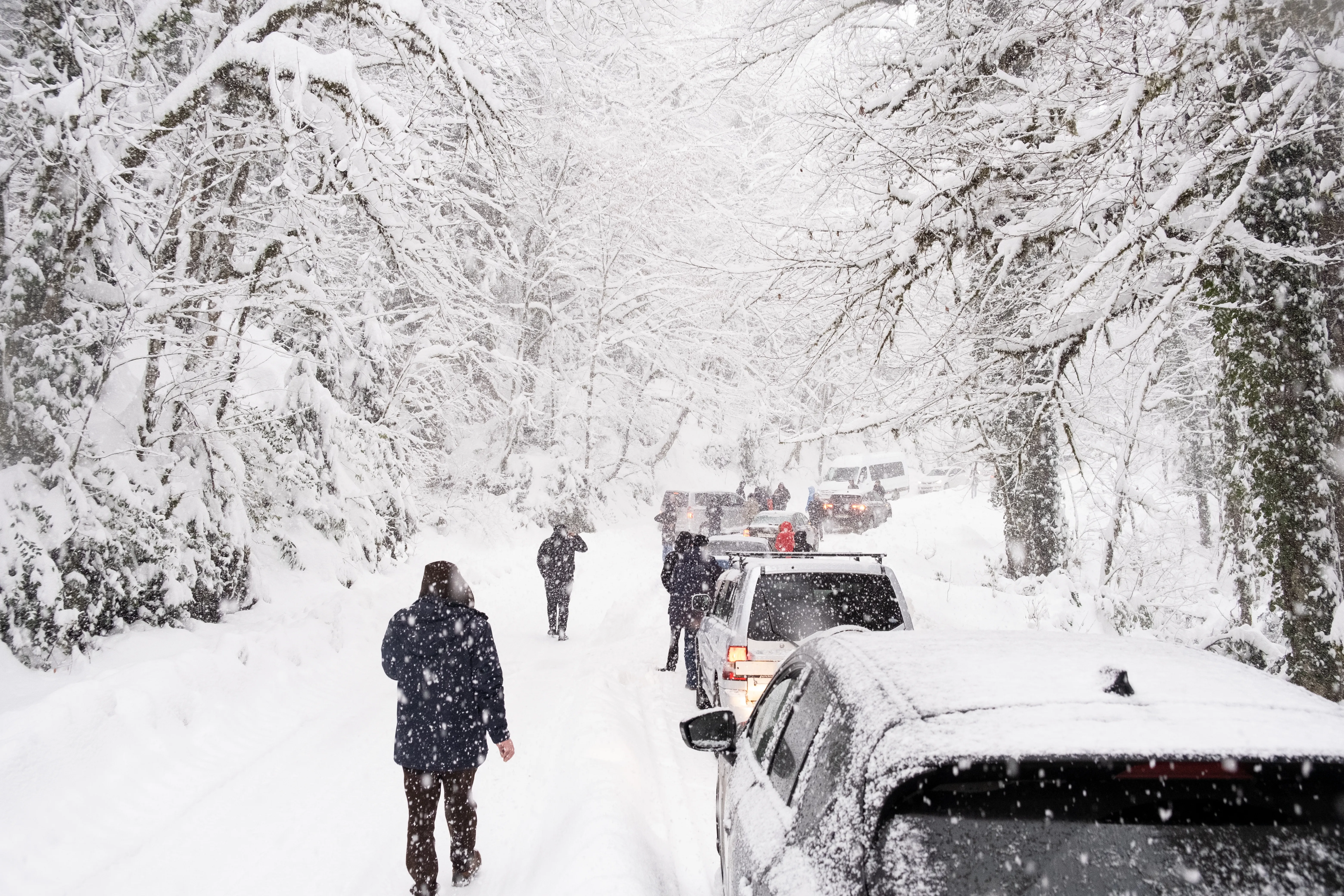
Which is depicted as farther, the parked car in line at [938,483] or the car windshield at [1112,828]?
the parked car in line at [938,483]

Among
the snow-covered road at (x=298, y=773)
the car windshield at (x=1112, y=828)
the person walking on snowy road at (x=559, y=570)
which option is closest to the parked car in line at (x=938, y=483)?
the person walking on snowy road at (x=559, y=570)

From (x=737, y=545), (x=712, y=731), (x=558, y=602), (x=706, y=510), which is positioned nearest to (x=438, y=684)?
(x=712, y=731)

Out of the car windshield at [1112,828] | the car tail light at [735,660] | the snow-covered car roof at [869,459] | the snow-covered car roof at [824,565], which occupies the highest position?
the snow-covered car roof at [869,459]

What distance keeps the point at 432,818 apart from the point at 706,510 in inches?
858

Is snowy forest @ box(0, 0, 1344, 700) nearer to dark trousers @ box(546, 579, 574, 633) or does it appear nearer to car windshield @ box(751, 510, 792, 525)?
dark trousers @ box(546, 579, 574, 633)

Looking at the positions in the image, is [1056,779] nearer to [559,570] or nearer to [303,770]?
[303,770]

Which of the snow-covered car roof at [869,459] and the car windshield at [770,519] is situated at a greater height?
the snow-covered car roof at [869,459]

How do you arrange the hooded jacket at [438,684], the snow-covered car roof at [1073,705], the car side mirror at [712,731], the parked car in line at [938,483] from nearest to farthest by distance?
the snow-covered car roof at [1073,705], the car side mirror at [712,731], the hooded jacket at [438,684], the parked car in line at [938,483]

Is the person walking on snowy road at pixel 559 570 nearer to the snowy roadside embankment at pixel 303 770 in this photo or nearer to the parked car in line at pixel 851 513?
the snowy roadside embankment at pixel 303 770

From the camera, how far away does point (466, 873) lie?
15.0 feet

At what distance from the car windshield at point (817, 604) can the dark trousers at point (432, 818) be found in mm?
2751

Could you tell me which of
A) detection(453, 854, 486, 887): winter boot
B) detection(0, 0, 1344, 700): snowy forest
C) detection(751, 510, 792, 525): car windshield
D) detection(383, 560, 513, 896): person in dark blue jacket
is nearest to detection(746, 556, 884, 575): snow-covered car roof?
detection(0, 0, 1344, 700): snowy forest

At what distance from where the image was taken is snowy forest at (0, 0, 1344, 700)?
5.75 meters

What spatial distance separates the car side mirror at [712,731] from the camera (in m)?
3.59
